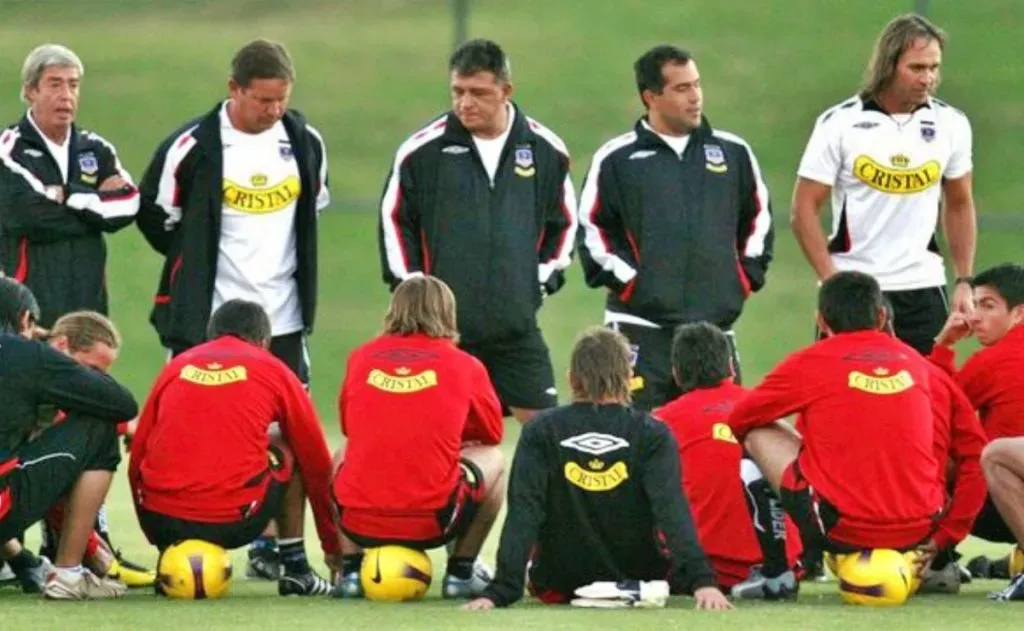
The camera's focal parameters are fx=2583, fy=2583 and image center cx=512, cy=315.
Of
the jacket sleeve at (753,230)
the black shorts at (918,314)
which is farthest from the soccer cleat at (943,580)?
the jacket sleeve at (753,230)

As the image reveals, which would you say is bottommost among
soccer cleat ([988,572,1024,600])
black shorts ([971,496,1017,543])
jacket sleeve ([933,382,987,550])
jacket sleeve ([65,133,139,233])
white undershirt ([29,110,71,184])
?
soccer cleat ([988,572,1024,600])

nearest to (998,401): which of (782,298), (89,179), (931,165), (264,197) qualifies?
(931,165)

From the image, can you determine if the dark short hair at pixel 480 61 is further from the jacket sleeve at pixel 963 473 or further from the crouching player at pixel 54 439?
the jacket sleeve at pixel 963 473

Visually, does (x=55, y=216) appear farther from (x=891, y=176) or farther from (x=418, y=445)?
(x=891, y=176)

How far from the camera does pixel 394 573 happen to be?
8984 millimetres

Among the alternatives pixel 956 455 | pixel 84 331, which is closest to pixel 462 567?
pixel 84 331

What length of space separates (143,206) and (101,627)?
9.07ft

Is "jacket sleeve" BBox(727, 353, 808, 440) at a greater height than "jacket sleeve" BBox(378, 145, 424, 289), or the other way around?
"jacket sleeve" BBox(378, 145, 424, 289)

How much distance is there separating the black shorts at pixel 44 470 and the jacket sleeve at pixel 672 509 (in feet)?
6.37

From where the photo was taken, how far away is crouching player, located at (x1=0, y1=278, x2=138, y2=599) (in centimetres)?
884

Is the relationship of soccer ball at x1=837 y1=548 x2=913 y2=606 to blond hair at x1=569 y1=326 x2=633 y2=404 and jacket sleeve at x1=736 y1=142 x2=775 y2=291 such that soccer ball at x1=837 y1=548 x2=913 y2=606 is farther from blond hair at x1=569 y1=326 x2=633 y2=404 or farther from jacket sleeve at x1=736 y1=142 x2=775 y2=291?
jacket sleeve at x1=736 y1=142 x2=775 y2=291

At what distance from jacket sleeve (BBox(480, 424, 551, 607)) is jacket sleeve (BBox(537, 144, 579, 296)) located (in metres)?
1.79

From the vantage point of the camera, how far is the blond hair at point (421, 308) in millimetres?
9156

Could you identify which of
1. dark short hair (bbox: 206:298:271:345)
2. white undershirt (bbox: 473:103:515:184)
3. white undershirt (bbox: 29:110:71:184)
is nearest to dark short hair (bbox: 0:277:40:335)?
dark short hair (bbox: 206:298:271:345)
